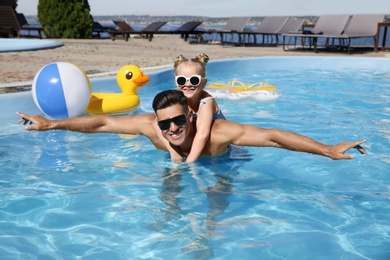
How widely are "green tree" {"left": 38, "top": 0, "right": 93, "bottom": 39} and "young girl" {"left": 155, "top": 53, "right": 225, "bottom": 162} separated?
1687 centimetres

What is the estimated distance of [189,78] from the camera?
3.93 meters

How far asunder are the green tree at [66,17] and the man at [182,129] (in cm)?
1691

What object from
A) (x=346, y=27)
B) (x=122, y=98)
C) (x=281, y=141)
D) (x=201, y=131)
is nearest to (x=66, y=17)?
(x=346, y=27)

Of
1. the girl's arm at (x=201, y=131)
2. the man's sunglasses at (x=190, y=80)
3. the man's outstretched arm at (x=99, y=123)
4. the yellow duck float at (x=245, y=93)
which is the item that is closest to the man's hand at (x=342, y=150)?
the girl's arm at (x=201, y=131)

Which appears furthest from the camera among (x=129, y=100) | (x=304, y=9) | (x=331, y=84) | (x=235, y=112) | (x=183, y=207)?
(x=304, y=9)

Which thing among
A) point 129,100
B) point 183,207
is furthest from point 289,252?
point 129,100

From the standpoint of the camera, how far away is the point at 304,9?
42.8m

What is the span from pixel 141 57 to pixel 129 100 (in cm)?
657

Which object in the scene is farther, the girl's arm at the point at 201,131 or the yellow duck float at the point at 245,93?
the yellow duck float at the point at 245,93

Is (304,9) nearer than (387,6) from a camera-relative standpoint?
No

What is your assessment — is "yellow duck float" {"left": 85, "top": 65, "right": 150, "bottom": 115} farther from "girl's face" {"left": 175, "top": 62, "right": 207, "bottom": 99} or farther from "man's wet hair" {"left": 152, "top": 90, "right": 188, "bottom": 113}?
"man's wet hair" {"left": 152, "top": 90, "right": 188, "bottom": 113}

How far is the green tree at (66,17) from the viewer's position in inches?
773

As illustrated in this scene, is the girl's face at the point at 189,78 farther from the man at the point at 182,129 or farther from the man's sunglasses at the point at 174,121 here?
the man's sunglasses at the point at 174,121

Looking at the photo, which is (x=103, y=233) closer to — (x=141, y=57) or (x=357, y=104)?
(x=357, y=104)
